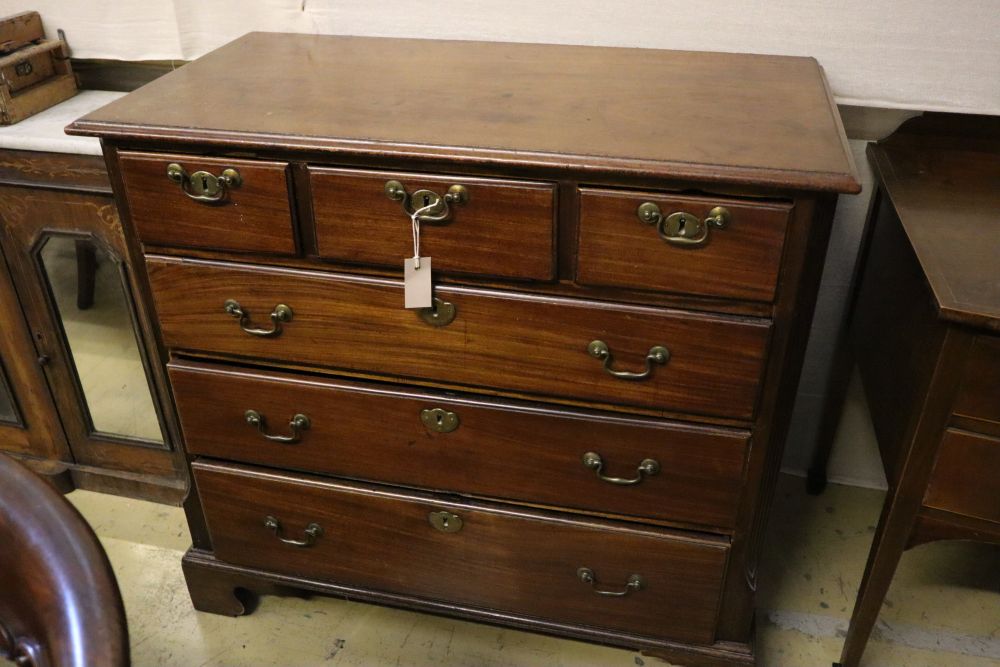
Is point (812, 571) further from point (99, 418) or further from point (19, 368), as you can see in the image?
point (19, 368)

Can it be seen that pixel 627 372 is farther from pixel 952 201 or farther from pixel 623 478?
pixel 952 201

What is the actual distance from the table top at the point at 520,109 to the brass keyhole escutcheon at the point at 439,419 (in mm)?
416

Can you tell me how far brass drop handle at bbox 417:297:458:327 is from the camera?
4.17ft

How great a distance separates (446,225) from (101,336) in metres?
0.97

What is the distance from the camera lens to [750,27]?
1.57 m

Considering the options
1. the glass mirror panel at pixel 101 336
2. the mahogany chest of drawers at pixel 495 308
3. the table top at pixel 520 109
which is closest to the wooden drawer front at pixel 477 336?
the mahogany chest of drawers at pixel 495 308

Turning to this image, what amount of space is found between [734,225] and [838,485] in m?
1.18

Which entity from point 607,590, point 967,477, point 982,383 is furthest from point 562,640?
point 982,383

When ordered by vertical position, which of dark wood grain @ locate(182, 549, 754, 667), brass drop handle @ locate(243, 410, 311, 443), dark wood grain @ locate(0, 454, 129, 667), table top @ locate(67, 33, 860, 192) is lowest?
dark wood grain @ locate(182, 549, 754, 667)

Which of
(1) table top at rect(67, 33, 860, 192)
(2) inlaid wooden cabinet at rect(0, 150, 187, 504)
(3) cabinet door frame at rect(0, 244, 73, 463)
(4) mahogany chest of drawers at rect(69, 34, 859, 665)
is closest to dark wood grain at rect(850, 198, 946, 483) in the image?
(4) mahogany chest of drawers at rect(69, 34, 859, 665)

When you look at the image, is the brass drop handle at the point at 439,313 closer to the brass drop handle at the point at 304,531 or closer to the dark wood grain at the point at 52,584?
the brass drop handle at the point at 304,531

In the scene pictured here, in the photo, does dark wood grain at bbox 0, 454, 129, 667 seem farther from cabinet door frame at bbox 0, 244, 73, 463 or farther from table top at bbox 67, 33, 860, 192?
cabinet door frame at bbox 0, 244, 73, 463

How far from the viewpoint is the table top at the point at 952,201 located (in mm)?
1181

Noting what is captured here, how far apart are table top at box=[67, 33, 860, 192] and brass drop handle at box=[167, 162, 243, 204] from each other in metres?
0.05
